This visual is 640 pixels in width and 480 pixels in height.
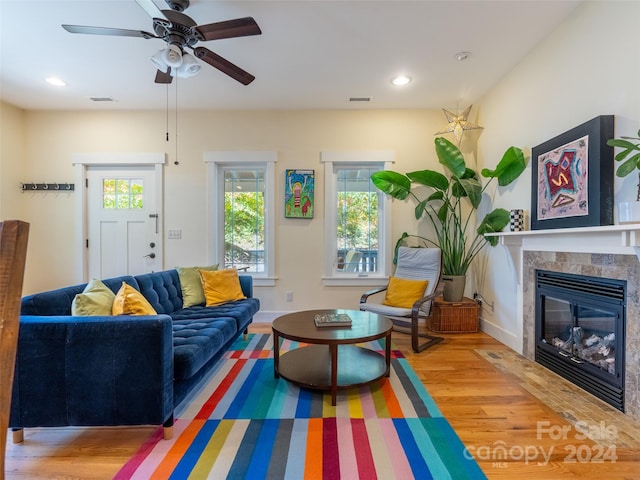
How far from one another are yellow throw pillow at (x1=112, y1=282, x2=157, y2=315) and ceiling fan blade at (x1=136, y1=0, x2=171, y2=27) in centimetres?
165

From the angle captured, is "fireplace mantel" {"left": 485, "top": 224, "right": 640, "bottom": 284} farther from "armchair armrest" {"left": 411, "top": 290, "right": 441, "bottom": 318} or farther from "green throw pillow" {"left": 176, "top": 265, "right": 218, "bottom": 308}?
"green throw pillow" {"left": 176, "top": 265, "right": 218, "bottom": 308}

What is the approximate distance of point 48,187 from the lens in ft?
13.0

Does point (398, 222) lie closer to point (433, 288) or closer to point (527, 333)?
point (433, 288)

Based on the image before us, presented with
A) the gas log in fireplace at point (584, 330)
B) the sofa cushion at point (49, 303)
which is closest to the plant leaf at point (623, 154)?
the gas log in fireplace at point (584, 330)

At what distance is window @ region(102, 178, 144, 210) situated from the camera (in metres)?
4.03

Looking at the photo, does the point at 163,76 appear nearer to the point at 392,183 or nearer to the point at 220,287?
the point at 220,287

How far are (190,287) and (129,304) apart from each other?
4.19 ft

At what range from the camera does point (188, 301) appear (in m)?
3.10

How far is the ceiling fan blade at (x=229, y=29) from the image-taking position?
189cm

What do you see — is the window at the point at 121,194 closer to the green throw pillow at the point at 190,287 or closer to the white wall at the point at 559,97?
the green throw pillow at the point at 190,287

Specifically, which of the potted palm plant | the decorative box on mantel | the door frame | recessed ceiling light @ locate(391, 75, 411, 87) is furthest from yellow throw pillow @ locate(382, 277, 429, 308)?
the door frame

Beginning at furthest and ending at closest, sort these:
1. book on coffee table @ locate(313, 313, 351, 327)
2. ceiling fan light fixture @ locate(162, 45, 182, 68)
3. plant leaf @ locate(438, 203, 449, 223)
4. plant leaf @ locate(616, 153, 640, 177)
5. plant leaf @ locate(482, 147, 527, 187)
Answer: plant leaf @ locate(438, 203, 449, 223), plant leaf @ locate(482, 147, 527, 187), book on coffee table @ locate(313, 313, 351, 327), ceiling fan light fixture @ locate(162, 45, 182, 68), plant leaf @ locate(616, 153, 640, 177)

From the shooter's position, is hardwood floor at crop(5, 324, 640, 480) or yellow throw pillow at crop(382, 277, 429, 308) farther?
yellow throw pillow at crop(382, 277, 429, 308)

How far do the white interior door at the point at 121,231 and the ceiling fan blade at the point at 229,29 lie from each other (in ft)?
8.28
